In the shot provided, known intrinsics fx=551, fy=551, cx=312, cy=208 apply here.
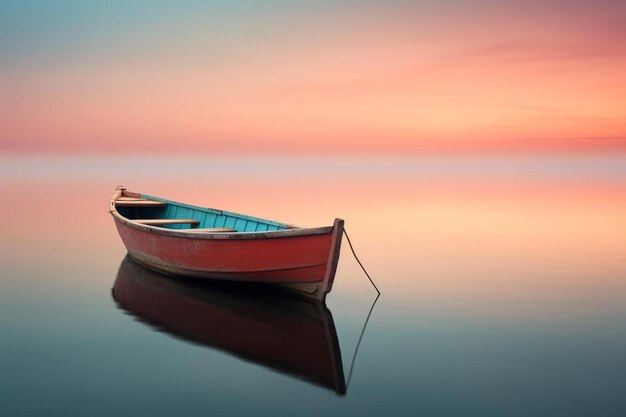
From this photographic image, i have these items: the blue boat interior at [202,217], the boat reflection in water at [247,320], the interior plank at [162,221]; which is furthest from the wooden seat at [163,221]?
the boat reflection in water at [247,320]

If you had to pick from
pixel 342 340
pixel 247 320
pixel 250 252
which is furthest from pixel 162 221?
pixel 342 340

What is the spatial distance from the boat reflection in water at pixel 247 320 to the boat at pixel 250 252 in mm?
381

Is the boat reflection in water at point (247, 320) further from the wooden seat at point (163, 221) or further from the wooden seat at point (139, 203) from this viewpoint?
the wooden seat at point (139, 203)

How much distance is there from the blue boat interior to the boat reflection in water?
5.60 ft

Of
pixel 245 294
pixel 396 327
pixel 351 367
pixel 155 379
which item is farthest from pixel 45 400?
pixel 396 327

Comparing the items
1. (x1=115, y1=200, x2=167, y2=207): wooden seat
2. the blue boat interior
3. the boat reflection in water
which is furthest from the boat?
(x1=115, y1=200, x2=167, y2=207): wooden seat

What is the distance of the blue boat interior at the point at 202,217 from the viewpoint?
1296 cm

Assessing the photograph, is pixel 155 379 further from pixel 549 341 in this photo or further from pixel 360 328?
pixel 549 341

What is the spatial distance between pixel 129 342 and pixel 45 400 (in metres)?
2.24

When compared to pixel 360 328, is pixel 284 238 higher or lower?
higher

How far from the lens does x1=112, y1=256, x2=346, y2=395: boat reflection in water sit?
8383mm

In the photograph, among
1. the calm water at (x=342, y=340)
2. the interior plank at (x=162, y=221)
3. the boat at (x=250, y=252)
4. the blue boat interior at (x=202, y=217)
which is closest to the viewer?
the calm water at (x=342, y=340)

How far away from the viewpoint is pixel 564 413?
6664 millimetres

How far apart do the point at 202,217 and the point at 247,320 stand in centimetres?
535
